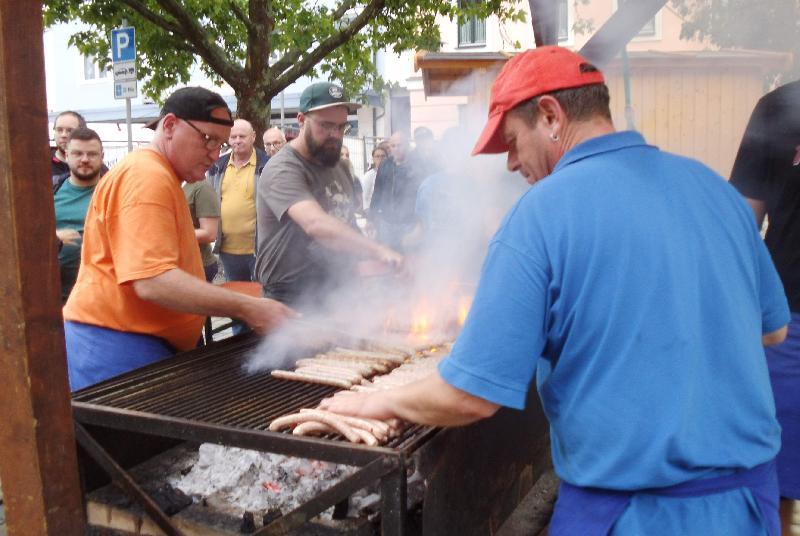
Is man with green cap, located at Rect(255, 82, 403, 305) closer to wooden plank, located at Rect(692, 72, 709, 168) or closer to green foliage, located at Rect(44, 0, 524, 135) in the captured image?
wooden plank, located at Rect(692, 72, 709, 168)

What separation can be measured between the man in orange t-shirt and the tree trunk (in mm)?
7525

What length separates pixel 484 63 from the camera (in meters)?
7.69

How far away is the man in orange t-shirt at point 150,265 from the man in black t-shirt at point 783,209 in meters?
2.25

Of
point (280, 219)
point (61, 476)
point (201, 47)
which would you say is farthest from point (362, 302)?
point (201, 47)

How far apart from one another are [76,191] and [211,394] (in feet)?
12.0

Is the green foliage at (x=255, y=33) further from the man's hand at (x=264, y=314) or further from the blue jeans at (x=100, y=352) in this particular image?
the blue jeans at (x=100, y=352)

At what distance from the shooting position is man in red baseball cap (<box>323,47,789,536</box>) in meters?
1.66

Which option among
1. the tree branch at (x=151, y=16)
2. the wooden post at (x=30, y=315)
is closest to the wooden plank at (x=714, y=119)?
the tree branch at (x=151, y=16)

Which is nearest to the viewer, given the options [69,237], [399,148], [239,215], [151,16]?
[69,237]

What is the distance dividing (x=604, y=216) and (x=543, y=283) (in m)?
0.21

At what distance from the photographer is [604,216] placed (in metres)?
1.66

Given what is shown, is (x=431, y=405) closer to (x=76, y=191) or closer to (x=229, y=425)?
(x=229, y=425)

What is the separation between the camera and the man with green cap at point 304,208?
4.51 metres

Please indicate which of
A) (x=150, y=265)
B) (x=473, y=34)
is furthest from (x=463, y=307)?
(x=473, y=34)
